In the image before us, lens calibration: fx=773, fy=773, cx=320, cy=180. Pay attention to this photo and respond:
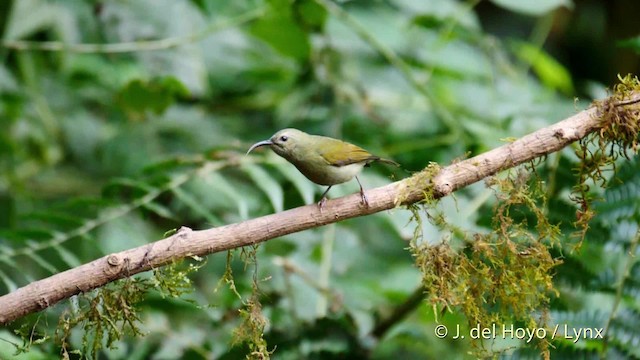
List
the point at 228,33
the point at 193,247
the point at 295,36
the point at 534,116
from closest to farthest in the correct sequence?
the point at 193,247 → the point at 534,116 → the point at 295,36 → the point at 228,33

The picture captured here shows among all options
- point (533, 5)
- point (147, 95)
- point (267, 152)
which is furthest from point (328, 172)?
point (533, 5)

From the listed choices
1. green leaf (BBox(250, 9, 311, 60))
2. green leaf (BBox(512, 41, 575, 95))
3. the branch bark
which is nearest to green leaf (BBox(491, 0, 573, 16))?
green leaf (BBox(250, 9, 311, 60))

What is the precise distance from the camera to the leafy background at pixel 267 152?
301 centimetres

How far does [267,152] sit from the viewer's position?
13.0 feet

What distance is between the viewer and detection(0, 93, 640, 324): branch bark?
1.95 meters

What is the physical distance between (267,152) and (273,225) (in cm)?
194

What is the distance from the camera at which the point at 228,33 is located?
5.26m

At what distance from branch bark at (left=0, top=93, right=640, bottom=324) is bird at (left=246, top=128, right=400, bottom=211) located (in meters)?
0.45

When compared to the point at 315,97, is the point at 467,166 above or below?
above

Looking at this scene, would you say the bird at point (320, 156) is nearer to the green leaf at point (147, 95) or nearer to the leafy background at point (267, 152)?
the leafy background at point (267, 152)

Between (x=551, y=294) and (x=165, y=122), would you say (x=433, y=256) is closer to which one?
(x=551, y=294)

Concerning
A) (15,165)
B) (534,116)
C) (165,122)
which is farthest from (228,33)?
(534,116)

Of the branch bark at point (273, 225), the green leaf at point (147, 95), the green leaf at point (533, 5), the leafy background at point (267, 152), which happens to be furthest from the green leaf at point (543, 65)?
the branch bark at point (273, 225)

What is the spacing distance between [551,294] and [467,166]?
1.05 m
